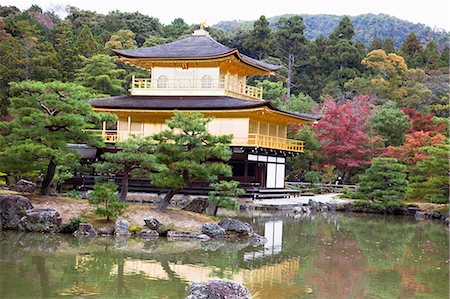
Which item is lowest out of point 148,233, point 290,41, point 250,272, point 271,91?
point 250,272

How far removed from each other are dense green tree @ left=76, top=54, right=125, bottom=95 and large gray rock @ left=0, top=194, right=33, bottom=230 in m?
22.5

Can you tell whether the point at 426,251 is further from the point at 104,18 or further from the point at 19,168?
the point at 104,18

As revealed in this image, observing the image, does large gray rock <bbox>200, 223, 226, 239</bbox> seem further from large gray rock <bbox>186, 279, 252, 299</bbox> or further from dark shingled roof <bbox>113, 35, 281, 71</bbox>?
dark shingled roof <bbox>113, 35, 281, 71</bbox>

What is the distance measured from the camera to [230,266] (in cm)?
1260

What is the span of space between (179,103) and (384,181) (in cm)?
924

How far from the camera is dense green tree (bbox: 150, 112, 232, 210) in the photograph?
57.7 ft

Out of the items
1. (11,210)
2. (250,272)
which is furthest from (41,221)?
(250,272)

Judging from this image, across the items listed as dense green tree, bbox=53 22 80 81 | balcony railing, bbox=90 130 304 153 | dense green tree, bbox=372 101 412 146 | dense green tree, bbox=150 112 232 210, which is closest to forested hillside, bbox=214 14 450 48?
dense green tree, bbox=53 22 80 81

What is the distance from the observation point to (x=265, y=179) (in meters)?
29.4

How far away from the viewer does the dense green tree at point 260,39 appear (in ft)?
193

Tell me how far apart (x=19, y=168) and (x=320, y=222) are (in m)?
10.0

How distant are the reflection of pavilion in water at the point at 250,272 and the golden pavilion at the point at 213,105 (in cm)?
1403

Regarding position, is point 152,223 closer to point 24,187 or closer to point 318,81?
point 24,187

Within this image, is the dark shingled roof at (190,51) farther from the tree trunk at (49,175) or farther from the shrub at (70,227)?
the shrub at (70,227)
